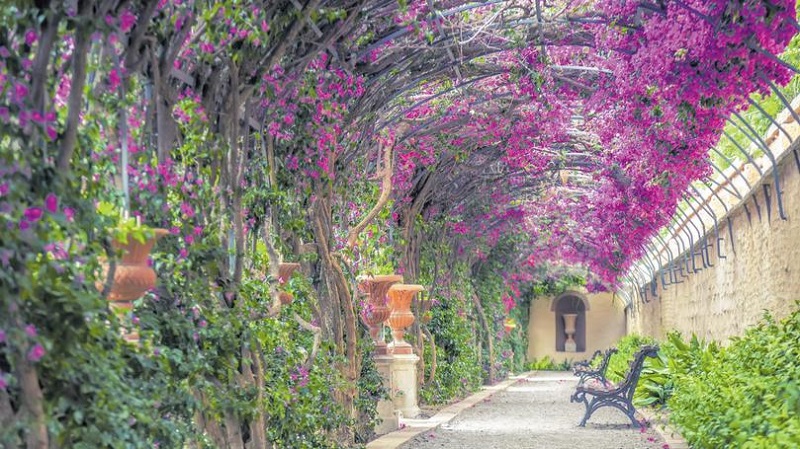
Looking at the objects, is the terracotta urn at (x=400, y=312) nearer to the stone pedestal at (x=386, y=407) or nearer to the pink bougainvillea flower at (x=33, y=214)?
the stone pedestal at (x=386, y=407)

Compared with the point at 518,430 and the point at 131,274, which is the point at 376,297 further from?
the point at 131,274

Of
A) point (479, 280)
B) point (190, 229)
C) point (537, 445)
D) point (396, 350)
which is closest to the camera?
point (190, 229)

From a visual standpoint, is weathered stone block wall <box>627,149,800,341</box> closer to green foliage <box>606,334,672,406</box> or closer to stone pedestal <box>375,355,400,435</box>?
green foliage <box>606,334,672,406</box>

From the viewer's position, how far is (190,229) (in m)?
4.48

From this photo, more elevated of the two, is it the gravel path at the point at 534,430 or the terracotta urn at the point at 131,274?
the terracotta urn at the point at 131,274

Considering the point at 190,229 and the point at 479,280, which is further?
the point at 479,280

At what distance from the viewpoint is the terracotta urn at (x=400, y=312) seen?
11.7 meters

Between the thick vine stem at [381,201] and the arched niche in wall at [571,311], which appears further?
the arched niche in wall at [571,311]

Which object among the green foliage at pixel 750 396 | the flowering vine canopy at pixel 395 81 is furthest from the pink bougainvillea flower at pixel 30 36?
the green foliage at pixel 750 396

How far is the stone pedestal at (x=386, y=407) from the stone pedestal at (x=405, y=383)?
715 millimetres

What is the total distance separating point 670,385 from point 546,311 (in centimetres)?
2329

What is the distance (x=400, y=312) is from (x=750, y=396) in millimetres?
6476

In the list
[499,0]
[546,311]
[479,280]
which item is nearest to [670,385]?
[499,0]

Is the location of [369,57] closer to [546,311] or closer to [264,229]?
[264,229]
